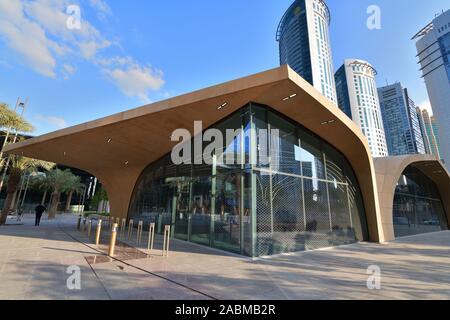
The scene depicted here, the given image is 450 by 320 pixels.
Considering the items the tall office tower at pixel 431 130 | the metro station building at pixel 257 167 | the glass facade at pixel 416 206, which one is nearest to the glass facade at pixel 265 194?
the metro station building at pixel 257 167

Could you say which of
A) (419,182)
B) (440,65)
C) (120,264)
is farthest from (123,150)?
(440,65)

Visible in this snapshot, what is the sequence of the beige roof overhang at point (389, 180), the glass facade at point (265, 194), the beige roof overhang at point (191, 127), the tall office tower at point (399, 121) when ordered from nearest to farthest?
the beige roof overhang at point (191, 127), the glass facade at point (265, 194), the beige roof overhang at point (389, 180), the tall office tower at point (399, 121)

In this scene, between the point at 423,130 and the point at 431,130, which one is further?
the point at 431,130

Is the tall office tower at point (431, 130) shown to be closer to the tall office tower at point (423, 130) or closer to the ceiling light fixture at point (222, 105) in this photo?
the tall office tower at point (423, 130)

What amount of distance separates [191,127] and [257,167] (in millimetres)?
3727

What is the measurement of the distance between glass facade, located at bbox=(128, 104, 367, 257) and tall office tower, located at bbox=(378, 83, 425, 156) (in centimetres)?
11661

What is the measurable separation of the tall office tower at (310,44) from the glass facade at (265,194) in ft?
257

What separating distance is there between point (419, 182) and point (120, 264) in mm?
24759

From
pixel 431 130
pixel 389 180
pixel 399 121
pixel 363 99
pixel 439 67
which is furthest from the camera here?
pixel 431 130

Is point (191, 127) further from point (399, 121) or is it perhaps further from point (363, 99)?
point (399, 121)

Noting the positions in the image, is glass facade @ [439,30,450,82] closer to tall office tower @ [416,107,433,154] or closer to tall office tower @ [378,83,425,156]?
tall office tower @ [378,83,425,156]

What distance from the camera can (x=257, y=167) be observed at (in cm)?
808

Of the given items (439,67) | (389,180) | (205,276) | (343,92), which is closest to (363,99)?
(343,92)

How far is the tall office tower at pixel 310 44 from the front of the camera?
83375 millimetres
